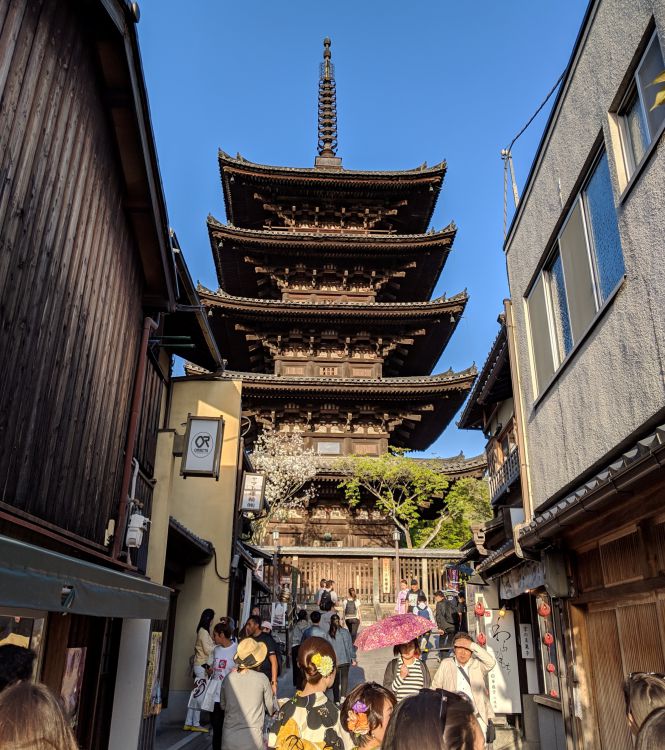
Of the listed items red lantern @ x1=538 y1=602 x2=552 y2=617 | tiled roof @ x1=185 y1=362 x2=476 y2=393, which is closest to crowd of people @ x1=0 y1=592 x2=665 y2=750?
red lantern @ x1=538 y1=602 x2=552 y2=617

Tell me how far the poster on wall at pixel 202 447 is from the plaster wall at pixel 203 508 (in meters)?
0.73

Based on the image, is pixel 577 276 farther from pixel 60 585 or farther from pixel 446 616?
pixel 446 616

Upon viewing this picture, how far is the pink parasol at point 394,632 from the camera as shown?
20.8 ft

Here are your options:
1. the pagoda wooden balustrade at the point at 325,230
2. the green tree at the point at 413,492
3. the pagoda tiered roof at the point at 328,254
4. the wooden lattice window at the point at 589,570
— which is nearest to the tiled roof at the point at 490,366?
the wooden lattice window at the point at 589,570

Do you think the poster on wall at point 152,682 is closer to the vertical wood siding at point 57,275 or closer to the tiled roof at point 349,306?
the vertical wood siding at point 57,275

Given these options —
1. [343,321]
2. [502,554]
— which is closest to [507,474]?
[502,554]

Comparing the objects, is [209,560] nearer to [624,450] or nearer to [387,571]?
[624,450]

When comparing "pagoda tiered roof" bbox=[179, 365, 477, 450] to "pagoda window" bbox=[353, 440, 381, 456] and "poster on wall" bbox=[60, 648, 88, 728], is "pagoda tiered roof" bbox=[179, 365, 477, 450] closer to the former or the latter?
"pagoda window" bbox=[353, 440, 381, 456]

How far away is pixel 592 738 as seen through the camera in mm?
6496

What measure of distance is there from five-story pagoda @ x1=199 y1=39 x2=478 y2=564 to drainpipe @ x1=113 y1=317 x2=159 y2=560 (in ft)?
61.4

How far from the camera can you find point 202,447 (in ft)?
34.5

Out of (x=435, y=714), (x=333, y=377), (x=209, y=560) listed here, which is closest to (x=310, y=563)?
(x=333, y=377)

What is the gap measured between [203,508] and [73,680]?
278 inches

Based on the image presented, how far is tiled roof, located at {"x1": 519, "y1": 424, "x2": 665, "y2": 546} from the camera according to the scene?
13.0 feet
